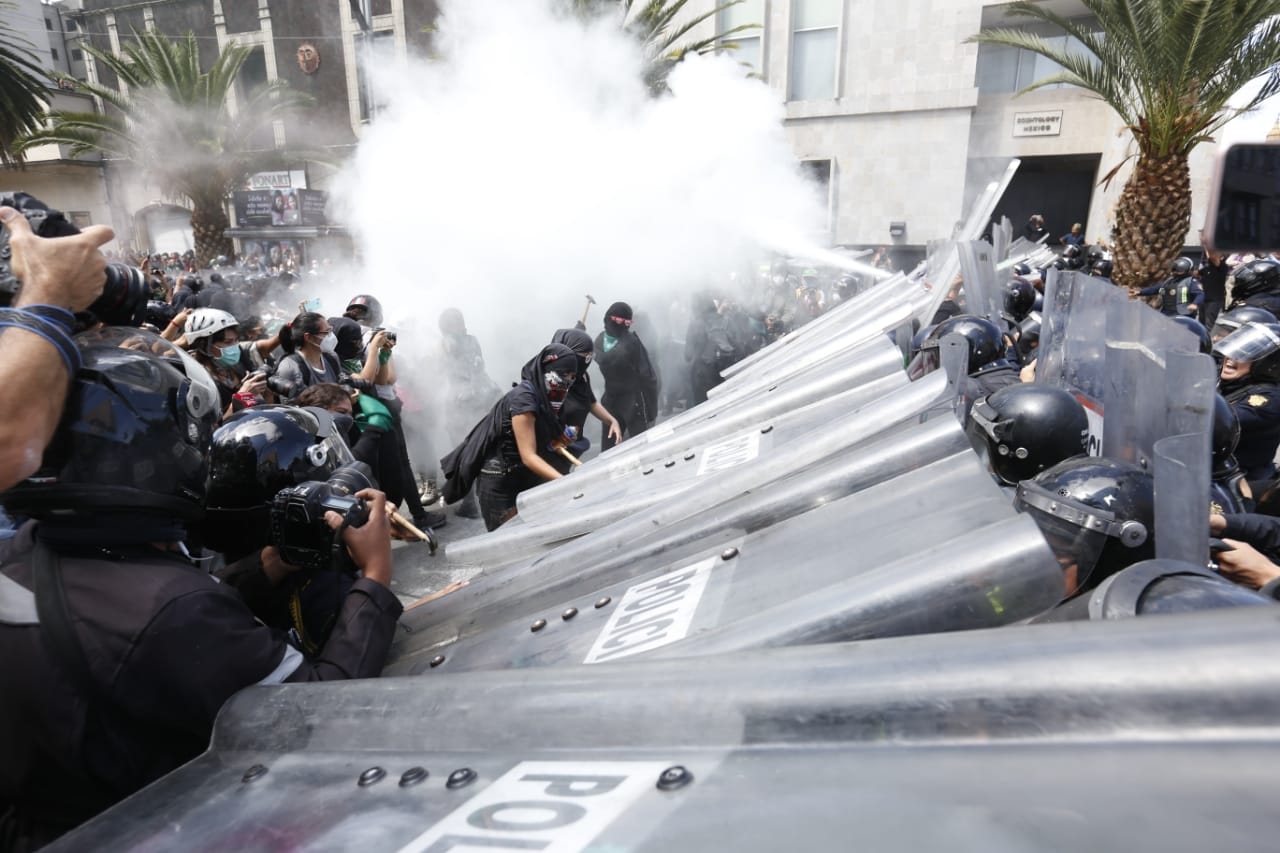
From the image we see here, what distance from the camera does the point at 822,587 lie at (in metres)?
1.14

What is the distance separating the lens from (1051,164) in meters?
21.7

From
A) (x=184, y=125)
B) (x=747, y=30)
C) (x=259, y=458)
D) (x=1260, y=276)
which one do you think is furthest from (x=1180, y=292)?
(x=184, y=125)

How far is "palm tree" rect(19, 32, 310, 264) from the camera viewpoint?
58.6ft

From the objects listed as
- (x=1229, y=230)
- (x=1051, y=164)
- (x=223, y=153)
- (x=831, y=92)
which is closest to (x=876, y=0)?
(x=831, y=92)

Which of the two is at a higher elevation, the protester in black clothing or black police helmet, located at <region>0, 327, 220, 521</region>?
black police helmet, located at <region>0, 327, 220, 521</region>

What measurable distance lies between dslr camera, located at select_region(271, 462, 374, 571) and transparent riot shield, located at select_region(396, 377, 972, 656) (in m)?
0.35

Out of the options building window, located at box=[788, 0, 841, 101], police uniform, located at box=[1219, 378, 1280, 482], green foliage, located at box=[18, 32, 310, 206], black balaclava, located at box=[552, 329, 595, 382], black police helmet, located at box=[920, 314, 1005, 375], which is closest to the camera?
police uniform, located at box=[1219, 378, 1280, 482]

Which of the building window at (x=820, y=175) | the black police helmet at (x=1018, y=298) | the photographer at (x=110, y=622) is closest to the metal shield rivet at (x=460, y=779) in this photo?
the photographer at (x=110, y=622)

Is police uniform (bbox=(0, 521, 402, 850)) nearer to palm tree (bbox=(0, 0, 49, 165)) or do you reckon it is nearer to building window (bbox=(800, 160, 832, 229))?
palm tree (bbox=(0, 0, 49, 165))

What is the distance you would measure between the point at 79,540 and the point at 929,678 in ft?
4.58

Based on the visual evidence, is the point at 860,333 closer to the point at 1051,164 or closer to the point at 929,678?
the point at 929,678

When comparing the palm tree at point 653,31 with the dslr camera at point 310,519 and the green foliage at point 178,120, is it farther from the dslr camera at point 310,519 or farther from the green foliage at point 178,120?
the dslr camera at point 310,519

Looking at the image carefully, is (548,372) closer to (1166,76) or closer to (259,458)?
(259,458)

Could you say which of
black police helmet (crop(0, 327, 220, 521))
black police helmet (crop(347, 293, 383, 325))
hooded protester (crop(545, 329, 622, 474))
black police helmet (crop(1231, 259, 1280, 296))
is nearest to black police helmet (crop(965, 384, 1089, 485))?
black police helmet (crop(0, 327, 220, 521))
